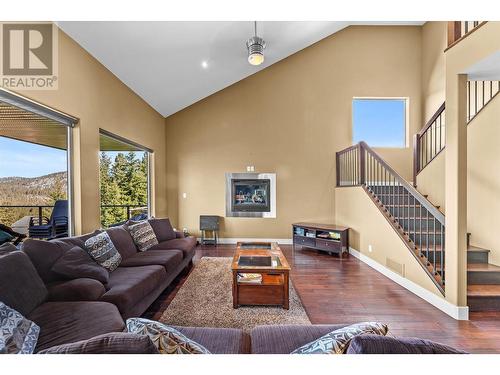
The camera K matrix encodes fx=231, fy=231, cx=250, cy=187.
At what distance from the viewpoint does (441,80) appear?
5.25 metres

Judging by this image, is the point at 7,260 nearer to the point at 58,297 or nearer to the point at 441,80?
the point at 58,297

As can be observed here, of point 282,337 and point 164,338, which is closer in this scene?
point 164,338

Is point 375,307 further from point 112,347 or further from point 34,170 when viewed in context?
point 34,170

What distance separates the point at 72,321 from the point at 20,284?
0.50m

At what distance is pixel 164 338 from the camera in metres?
1.02

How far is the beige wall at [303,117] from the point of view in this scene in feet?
19.3

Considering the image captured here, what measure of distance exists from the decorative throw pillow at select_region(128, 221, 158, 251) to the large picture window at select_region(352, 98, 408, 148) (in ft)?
17.1

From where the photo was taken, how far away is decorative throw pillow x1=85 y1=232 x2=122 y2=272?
8.27 ft

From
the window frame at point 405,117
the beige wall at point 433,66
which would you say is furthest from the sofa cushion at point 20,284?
the beige wall at point 433,66

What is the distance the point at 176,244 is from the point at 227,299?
140 centimetres

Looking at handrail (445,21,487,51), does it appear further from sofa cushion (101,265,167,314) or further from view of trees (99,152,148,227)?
view of trees (99,152,148,227)

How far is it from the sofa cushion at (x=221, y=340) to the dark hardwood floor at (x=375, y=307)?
1241 mm

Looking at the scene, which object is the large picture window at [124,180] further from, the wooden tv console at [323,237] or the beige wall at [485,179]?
the beige wall at [485,179]

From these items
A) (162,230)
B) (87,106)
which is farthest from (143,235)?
(87,106)
